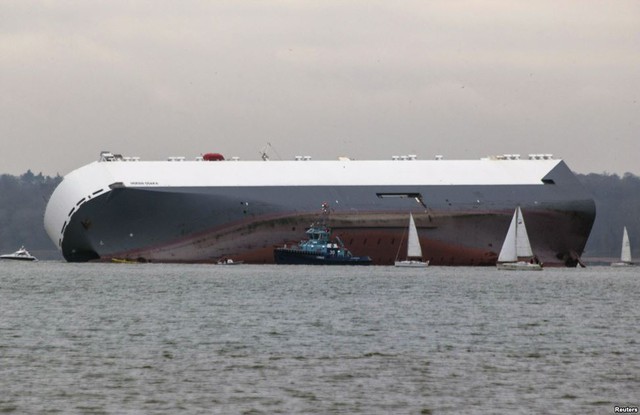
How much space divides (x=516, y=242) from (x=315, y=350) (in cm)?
6042

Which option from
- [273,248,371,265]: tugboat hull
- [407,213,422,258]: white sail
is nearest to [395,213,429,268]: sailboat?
[407,213,422,258]: white sail

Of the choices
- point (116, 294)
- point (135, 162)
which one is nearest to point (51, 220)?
point (135, 162)

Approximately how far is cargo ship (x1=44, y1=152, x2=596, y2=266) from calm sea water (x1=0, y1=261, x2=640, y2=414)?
30585 mm

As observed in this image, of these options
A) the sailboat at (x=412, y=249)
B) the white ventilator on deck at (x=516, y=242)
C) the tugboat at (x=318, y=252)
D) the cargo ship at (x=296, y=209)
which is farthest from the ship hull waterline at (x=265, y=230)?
the white ventilator on deck at (x=516, y=242)

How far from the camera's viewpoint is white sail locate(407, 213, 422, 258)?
104625mm

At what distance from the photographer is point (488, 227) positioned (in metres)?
108

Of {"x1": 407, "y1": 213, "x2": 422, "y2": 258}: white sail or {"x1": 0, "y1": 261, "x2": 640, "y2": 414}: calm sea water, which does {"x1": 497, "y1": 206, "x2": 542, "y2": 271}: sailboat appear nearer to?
{"x1": 407, "y1": 213, "x2": 422, "y2": 258}: white sail

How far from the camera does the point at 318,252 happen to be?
105562mm

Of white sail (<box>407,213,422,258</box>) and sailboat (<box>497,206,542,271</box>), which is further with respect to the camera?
white sail (<box>407,213,422,258</box>)

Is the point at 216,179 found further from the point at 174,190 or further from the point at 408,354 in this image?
the point at 408,354

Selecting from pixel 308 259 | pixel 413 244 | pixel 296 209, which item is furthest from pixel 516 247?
pixel 296 209

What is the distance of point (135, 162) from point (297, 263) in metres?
15.2

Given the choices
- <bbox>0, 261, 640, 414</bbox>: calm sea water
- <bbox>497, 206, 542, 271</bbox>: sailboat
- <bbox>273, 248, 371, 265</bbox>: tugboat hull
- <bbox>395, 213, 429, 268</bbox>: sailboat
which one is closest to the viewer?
<bbox>0, 261, 640, 414</bbox>: calm sea water

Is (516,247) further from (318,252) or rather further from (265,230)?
(265,230)
